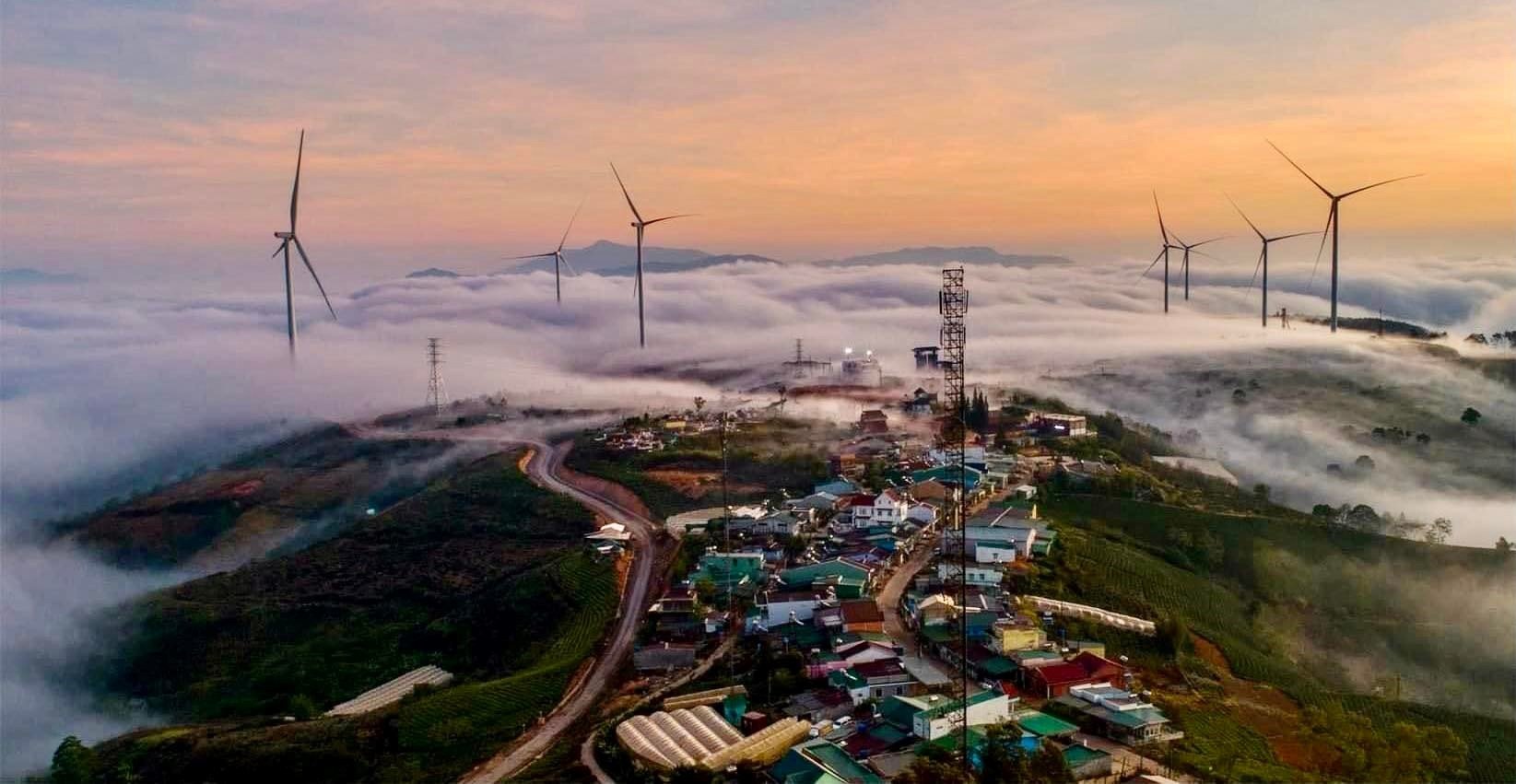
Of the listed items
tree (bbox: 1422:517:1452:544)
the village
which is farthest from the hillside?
tree (bbox: 1422:517:1452:544)

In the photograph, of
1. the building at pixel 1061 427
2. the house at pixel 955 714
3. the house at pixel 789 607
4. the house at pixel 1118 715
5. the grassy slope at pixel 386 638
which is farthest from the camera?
the building at pixel 1061 427

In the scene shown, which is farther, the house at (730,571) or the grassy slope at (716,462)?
the grassy slope at (716,462)

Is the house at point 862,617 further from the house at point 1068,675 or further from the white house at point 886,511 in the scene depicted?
the white house at point 886,511

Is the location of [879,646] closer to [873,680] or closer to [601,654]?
[873,680]

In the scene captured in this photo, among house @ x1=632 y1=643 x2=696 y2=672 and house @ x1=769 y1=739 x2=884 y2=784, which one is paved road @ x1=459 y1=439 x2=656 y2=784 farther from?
house @ x1=769 y1=739 x2=884 y2=784

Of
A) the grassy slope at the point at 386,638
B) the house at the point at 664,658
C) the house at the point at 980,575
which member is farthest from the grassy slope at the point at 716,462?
the house at the point at 664,658

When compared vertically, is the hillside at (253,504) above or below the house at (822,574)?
below

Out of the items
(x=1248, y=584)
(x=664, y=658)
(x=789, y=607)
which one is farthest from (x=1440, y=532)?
(x=664, y=658)
